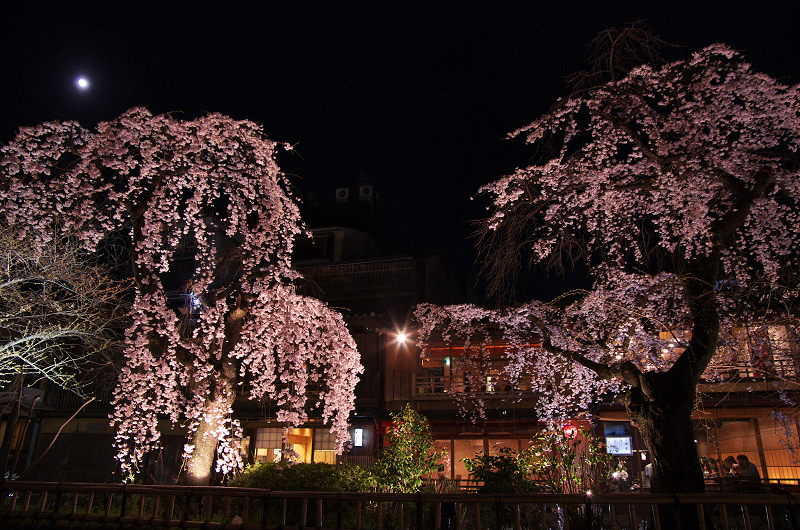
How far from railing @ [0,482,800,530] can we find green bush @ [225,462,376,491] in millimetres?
437

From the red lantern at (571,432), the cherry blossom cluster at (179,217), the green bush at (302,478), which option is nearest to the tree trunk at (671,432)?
the red lantern at (571,432)

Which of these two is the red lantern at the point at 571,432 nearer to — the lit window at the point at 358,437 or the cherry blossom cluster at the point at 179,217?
the cherry blossom cluster at the point at 179,217

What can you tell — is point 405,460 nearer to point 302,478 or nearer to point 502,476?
point 502,476

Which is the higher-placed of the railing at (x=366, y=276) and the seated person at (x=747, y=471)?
the railing at (x=366, y=276)

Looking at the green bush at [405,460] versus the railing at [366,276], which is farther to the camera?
the railing at [366,276]

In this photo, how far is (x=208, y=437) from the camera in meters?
9.92

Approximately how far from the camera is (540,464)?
1044 cm

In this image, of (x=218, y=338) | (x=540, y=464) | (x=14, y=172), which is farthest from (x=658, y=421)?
(x=14, y=172)

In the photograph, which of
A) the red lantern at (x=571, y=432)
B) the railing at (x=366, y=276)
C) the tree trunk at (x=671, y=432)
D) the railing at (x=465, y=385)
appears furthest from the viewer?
the railing at (x=366, y=276)

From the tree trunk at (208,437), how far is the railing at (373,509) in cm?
59

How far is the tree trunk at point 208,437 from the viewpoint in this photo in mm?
9734

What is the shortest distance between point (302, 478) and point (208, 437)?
7.42 feet

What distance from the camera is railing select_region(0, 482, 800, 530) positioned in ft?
17.8

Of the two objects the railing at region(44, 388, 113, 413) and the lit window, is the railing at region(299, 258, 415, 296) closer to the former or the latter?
the lit window
